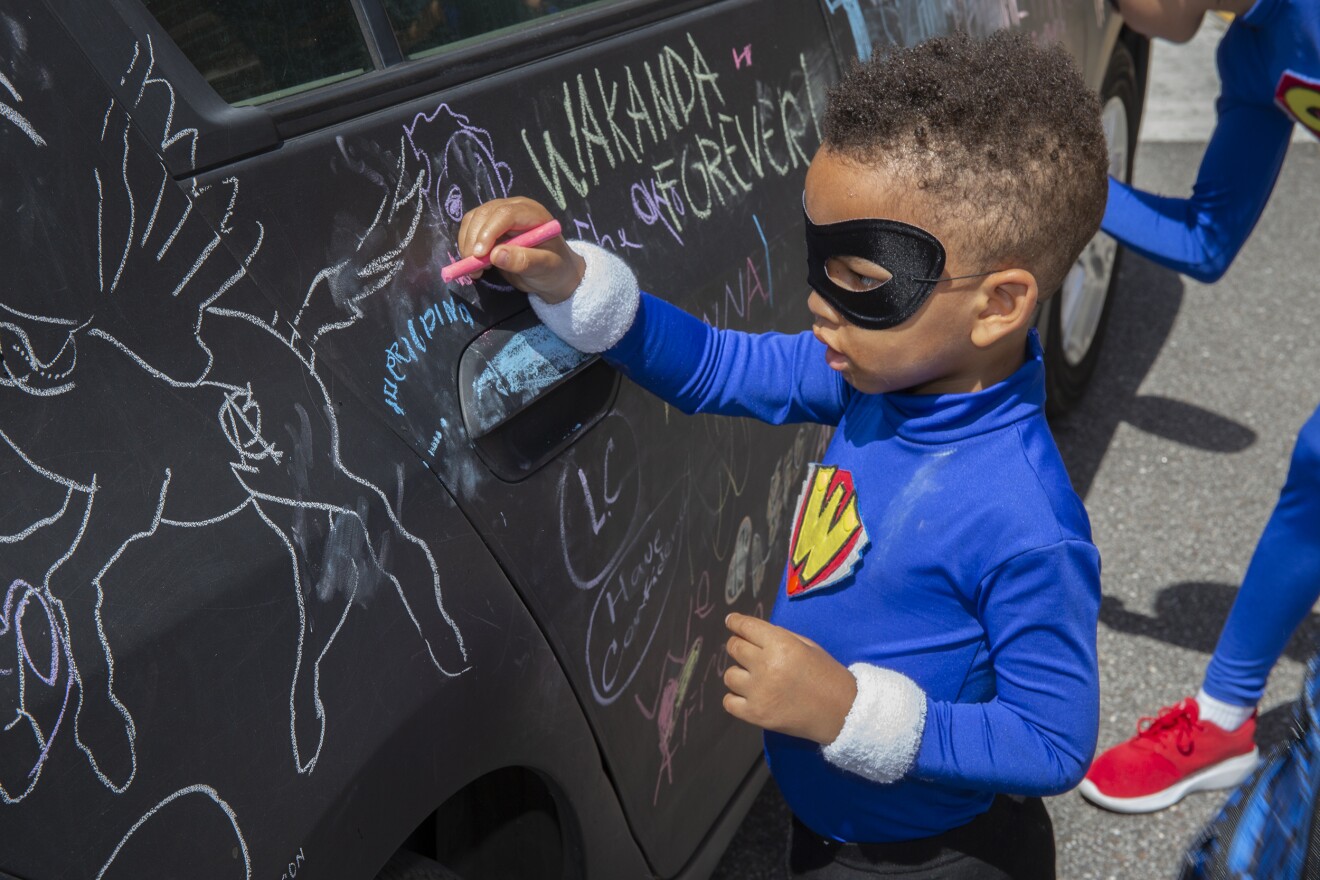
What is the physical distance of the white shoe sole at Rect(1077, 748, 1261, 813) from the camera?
252 cm

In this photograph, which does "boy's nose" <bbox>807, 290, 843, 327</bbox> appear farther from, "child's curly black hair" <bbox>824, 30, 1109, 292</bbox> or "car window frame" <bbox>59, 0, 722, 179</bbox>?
"car window frame" <bbox>59, 0, 722, 179</bbox>

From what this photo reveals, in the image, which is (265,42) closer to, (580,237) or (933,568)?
(580,237)

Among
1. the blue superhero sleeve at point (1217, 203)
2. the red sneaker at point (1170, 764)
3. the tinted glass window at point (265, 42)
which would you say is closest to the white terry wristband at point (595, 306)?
the tinted glass window at point (265, 42)

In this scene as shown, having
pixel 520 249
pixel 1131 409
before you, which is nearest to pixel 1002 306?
pixel 520 249

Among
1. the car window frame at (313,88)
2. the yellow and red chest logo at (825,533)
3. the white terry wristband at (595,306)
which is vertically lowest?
the yellow and red chest logo at (825,533)

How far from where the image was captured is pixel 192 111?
43.8 inches

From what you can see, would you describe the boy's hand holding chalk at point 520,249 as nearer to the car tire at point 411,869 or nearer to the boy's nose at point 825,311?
the boy's nose at point 825,311

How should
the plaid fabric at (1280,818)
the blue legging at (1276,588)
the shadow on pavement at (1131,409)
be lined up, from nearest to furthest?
the plaid fabric at (1280,818) < the blue legging at (1276,588) < the shadow on pavement at (1131,409)

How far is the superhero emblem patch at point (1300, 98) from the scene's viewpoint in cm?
213

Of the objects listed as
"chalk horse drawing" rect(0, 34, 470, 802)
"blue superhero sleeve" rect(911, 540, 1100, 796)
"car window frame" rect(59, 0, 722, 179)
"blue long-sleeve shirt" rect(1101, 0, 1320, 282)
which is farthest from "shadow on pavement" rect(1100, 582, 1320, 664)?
"chalk horse drawing" rect(0, 34, 470, 802)

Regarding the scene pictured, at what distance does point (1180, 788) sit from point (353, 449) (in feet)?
6.71

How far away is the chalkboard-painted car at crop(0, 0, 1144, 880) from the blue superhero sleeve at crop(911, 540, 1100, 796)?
0.44 meters

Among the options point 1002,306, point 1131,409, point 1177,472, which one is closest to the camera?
point 1002,306

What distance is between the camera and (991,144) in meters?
1.24
